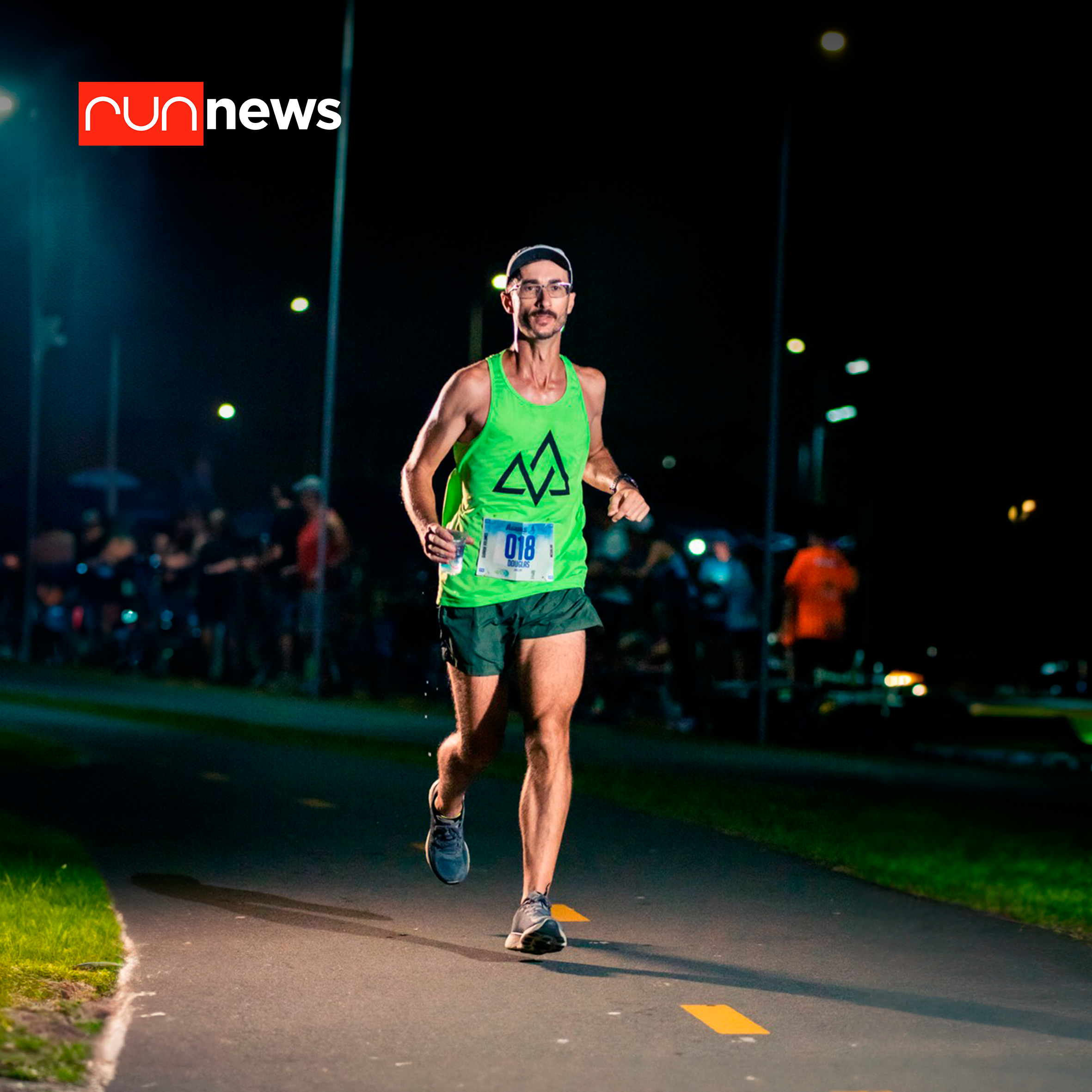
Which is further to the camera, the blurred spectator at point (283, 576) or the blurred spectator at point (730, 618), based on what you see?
the blurred spectator at point (283, 576)

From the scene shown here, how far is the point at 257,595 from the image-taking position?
21.4 metres

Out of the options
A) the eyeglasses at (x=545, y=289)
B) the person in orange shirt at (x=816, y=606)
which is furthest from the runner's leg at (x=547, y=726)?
the person in orange shirt at (x=816, y=606)

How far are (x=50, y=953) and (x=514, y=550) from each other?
1.98 metres

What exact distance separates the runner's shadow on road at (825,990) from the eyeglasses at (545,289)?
87.0 inches

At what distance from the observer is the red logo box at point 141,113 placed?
22.8 metres

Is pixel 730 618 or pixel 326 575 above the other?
pixel 326 575

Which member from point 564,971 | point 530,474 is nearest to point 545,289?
point 530,474

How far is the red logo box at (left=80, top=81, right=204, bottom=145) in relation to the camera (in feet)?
74.7

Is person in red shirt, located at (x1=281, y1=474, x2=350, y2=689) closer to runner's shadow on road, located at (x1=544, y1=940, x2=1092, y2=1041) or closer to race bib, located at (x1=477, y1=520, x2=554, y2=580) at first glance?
race bib, located at (x1=477, y1=520, x2=554, y2=580)

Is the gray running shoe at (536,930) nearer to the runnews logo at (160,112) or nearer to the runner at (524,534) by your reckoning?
the runner at (524,534)

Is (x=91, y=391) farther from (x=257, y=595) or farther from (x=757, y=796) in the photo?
(x=757, y=796)

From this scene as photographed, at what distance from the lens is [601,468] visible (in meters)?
6.73

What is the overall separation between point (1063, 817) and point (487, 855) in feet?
13.9

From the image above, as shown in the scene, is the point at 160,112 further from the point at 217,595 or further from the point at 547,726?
the point at 547,726
